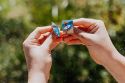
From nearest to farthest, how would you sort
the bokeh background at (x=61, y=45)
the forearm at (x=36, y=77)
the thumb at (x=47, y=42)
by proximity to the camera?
the forearm at (x=36, y=77)
the thumb at (x=47, y=42)
the bokeh background at (x=61, y=45)

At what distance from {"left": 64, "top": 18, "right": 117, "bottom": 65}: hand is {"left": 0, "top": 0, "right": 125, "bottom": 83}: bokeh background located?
317cm

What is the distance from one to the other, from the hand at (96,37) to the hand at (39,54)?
10 centimetres

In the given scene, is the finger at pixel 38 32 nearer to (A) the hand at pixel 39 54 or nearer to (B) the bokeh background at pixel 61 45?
(A) the hand at pixel 39 54

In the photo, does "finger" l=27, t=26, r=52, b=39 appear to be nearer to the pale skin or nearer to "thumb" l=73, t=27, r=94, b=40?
the pale skin

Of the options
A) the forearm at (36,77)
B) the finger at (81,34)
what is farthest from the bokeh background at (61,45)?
the forearm at (36,77)

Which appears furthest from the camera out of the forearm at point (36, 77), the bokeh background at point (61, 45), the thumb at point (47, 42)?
the bokeh background at point (61, 45)

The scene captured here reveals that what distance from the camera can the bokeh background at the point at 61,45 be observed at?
499 cm

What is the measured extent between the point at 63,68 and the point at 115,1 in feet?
3.17

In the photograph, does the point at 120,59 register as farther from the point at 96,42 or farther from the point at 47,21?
the point at 47,21

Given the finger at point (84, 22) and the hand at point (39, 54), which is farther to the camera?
the finger at point (84, 22)

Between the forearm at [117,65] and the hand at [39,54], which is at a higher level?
the hand at [39,54]

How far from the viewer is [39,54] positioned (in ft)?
5.32

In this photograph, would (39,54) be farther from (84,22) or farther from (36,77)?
(84,22)

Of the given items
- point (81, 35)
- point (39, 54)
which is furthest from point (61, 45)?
point (39, 54)
